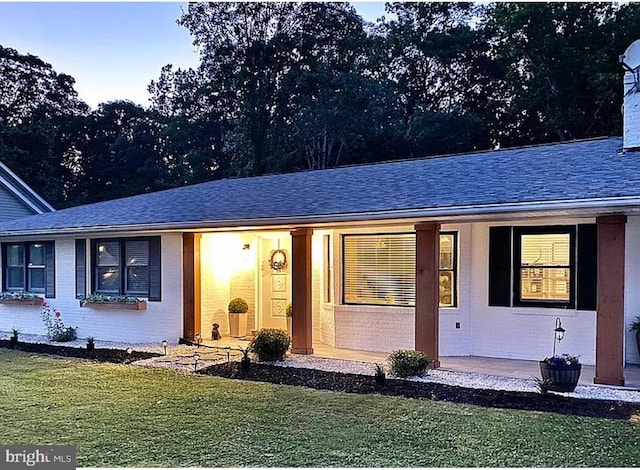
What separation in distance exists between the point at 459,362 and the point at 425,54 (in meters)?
19.9

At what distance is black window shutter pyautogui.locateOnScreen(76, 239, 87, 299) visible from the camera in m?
11.6

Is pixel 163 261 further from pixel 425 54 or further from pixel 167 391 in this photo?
pixel 425 54

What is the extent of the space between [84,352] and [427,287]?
5799mm

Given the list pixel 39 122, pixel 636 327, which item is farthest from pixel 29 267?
pixel 39 122

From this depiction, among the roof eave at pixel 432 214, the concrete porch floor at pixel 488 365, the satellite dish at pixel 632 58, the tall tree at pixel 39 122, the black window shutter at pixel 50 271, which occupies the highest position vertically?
the tall tree at pixel 39 122

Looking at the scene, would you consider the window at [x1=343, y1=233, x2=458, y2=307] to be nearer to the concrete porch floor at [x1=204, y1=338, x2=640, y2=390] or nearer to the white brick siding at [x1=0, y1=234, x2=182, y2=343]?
the concrete porch floor at [x1=204, y1=338, x2=640, y2=390]

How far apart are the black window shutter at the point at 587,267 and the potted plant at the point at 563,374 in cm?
204

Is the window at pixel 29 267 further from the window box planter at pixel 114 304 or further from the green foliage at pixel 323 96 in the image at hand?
the green foliage at pixel 323 96

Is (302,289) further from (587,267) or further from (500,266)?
(587,267)

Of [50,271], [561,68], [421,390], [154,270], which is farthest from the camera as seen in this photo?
[561,68]

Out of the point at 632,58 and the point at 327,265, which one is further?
the point at 327,265

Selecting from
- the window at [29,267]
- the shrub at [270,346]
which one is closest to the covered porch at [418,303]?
the shrub at [270,346]

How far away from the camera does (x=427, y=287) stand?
780cm

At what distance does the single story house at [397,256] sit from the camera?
722 cm
